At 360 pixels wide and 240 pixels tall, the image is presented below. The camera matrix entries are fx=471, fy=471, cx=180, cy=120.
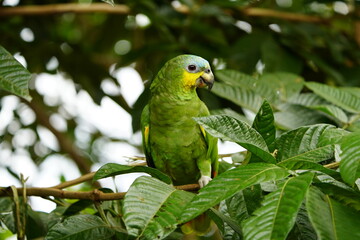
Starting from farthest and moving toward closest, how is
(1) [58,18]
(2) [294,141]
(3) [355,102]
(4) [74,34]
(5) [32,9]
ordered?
1. (4) [74,34]
2. (1) [58,18]
3. (5) [32,9]
4. (3) [355,102]
5. (2) [294,141]

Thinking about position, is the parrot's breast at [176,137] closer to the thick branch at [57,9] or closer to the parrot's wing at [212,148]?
the parrot's wing at [212,148]

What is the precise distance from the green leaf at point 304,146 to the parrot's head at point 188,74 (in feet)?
2.12

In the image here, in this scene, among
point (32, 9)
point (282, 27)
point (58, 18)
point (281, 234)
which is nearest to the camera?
point (281, 234)

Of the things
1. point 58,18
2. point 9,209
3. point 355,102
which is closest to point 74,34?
point 58,18

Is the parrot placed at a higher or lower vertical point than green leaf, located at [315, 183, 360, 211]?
lower

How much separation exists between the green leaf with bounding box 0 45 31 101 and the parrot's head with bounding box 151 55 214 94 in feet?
2.31

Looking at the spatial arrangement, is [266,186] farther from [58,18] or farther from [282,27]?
[58,18]

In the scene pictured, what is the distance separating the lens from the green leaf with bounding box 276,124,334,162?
2.97 feet

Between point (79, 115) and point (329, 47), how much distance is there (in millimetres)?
1612

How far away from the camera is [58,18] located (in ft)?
8.59

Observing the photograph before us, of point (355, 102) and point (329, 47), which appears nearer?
point (355, 102)

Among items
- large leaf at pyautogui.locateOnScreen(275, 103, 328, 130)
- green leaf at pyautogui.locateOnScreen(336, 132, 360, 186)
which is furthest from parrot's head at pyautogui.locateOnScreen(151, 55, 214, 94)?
green leaf at pyautogui.locateOnScreen(336, 132, 360, 186)

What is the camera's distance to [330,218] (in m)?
0.77

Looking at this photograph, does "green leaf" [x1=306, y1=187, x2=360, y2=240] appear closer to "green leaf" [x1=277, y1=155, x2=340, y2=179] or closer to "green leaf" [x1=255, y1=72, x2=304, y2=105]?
"green leaf" [x1=277, y1=155, x2=340, y2=179]
